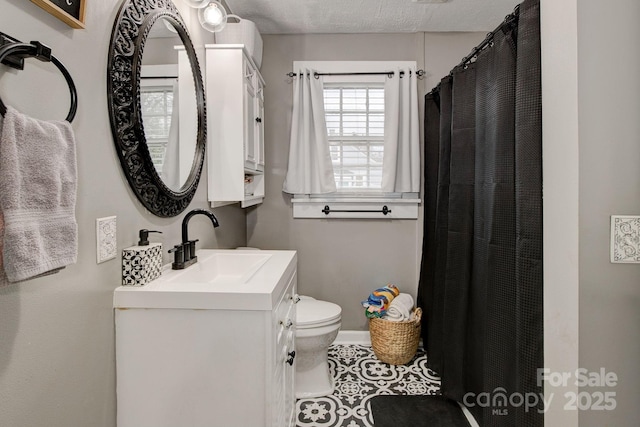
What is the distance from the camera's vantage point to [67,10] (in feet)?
2.85

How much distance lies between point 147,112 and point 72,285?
67 centimetres

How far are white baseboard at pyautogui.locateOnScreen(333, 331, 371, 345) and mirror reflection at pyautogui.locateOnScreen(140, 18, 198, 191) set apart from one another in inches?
73.5

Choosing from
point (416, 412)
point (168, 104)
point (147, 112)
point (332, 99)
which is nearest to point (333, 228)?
point (332, 99)

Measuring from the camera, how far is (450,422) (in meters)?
1.89

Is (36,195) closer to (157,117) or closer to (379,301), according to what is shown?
(157,117)

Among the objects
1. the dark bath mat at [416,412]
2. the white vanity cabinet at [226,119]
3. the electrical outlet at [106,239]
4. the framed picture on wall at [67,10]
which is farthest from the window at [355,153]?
the framed picture on wall at [67,10]

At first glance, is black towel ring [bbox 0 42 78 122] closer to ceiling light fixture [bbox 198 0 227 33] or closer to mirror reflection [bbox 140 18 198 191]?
mirror reflection [bbox 140 18 198 191]

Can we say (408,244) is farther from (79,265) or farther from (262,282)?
(79,265)

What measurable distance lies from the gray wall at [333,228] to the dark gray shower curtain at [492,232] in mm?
387

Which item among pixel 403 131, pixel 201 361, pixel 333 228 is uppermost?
pixel 403 131

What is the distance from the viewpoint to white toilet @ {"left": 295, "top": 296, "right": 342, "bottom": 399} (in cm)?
202

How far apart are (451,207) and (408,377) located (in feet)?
3.89

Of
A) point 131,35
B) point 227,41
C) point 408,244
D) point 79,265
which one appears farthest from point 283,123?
point 79,265

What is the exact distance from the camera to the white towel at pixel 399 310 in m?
2.46
